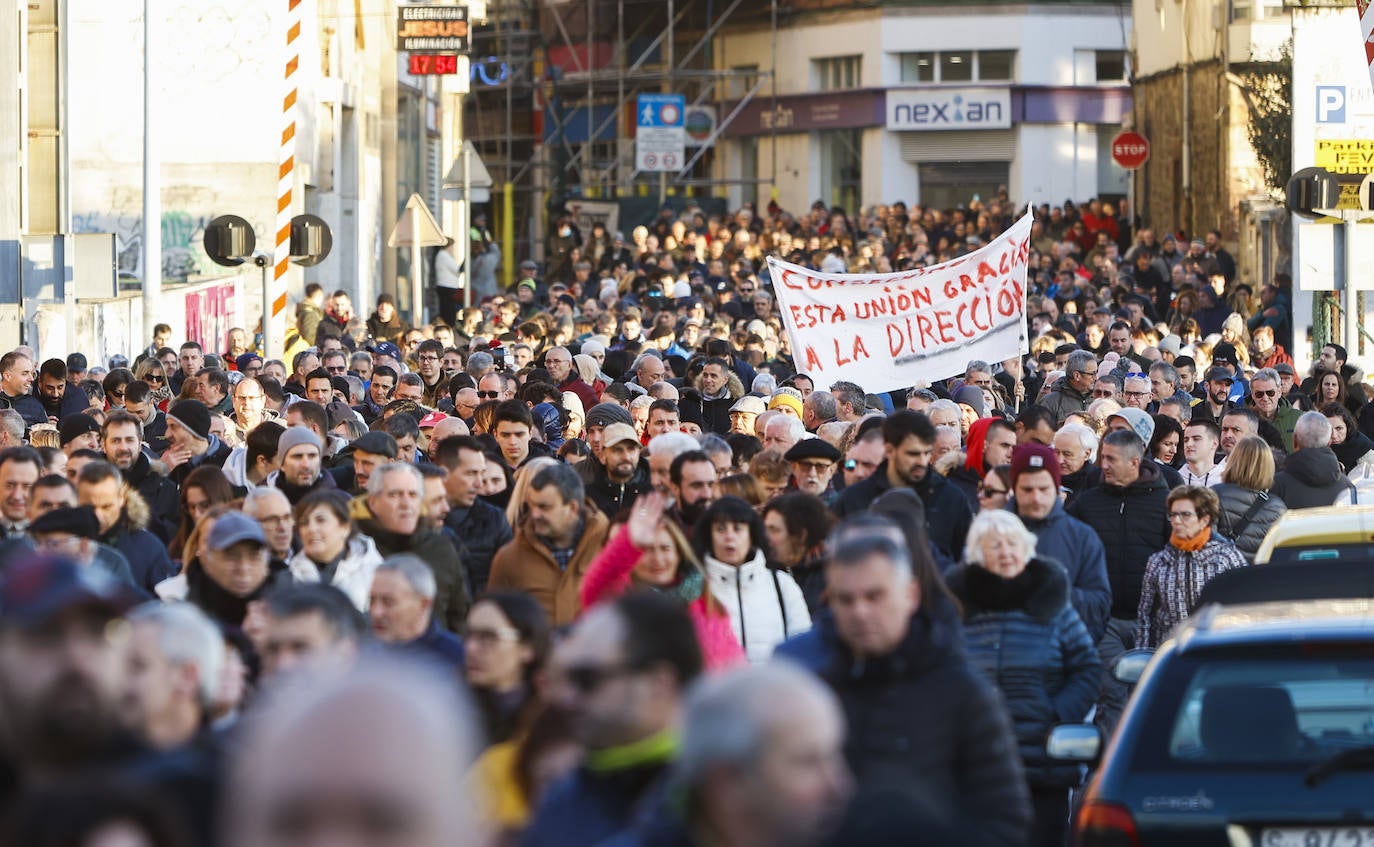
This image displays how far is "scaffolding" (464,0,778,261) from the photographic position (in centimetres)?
5616

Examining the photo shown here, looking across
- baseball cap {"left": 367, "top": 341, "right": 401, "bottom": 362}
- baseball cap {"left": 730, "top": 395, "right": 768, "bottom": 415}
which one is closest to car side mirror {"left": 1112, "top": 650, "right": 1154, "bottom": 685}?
baseball cap {"left": 730, "top": 395, "right": 768, "bottom": 415}

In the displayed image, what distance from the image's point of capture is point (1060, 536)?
10.3 m

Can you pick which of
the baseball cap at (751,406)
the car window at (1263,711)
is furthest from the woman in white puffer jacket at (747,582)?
the baseball cap at (751,406)

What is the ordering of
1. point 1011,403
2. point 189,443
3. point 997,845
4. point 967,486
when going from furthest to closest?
point 1011,403 < point 189,443 < point 967,486 < point 997,845

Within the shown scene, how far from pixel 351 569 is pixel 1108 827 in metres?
3.75

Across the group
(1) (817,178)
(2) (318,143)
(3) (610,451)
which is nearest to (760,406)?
(3) (610,451)

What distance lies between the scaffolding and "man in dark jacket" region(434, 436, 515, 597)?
42.8 meters

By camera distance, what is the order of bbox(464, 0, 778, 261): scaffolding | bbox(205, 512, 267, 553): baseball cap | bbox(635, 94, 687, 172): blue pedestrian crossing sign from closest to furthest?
bbox(205, 512, 267, 553): baseball cap < bbox(635, 94, 687, 172): blue pedestrian crossing sign < bbox(464, 0, 778, 261): scaffolding

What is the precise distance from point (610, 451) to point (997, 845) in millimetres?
6908

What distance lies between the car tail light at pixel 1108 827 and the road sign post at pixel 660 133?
42.7m

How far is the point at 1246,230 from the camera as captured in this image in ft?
121

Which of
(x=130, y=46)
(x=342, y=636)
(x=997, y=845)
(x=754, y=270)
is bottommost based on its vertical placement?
(x=997, y=845)

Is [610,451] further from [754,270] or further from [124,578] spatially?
[754,270]

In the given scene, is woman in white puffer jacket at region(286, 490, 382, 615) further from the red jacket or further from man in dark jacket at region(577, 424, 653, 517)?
man in dark jacket at region(577, 424, 653, 517)
